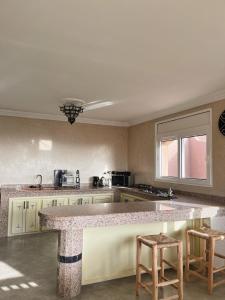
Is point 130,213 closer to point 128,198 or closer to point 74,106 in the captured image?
point 74,106

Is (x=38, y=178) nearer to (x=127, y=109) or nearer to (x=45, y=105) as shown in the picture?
(x=45, y=105)

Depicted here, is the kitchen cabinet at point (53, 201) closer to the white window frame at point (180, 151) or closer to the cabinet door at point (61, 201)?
the cabinet door at point (61, 201)

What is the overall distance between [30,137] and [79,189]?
1.46 meters

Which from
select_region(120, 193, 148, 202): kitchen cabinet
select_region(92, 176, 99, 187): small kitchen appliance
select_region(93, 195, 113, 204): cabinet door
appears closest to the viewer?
select_region(120, 193, 148, 202): kitchen cabinet

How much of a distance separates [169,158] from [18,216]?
2968 mm

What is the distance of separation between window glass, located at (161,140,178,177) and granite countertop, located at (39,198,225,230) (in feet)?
4.94

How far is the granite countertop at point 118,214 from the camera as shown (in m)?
2.25

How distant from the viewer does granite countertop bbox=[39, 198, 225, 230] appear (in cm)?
225

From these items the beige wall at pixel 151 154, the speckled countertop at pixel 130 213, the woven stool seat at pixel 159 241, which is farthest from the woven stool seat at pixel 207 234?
the beige wall at pixel 151 154

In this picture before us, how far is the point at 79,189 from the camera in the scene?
16.2 ft

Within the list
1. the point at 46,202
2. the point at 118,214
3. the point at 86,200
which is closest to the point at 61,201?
the point at 46,202

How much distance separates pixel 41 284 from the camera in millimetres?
2746

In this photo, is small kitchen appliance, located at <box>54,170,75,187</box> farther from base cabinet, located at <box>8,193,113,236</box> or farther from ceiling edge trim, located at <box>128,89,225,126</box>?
ceiling edge trim, located at <box>128,89,225,126</box>

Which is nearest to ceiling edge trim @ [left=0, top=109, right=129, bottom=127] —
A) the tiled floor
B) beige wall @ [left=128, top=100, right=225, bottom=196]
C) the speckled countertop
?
beige wall @ [left=128, top=100, right=225, bottom=196]
